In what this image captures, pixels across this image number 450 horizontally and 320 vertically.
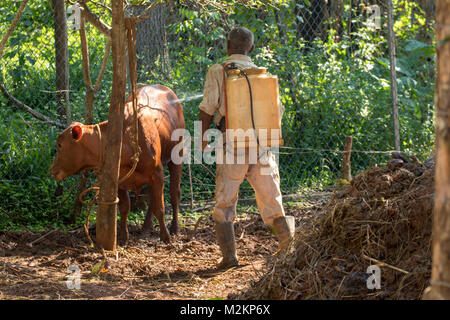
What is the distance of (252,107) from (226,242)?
1.30 m

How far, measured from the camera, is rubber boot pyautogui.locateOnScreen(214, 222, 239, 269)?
19.3 feet

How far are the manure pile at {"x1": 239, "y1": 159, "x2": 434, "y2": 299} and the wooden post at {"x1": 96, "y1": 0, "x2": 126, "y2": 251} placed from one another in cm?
215

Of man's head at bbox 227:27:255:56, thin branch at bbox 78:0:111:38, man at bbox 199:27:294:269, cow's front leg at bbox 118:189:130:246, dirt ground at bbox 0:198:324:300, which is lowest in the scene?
dirt ground at bbox 0:198:324:300

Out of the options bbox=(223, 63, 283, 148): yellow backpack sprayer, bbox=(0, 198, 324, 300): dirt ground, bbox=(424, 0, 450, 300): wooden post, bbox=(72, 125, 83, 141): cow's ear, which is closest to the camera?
bbox=(424, 0, 450, 300): wooden post

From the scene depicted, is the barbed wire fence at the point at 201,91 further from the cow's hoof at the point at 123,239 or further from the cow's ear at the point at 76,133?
the cow's ear at the point at 76,133

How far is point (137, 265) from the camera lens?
602 centimetres

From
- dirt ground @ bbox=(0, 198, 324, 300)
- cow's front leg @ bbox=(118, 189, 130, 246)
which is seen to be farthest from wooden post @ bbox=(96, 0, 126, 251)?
cow's front leg @ bbox=(118, 189, 130, 246)

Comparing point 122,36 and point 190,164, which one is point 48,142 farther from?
point 122,36

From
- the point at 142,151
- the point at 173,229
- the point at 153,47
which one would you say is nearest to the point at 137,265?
the point at 142,151

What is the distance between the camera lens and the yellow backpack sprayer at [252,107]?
5457 millimetres

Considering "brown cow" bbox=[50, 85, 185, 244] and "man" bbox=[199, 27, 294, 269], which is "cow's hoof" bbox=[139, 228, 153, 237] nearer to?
"brown cow" bbox=[50, 85, 185, 244]

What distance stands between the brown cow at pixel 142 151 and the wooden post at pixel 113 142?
0.50m
